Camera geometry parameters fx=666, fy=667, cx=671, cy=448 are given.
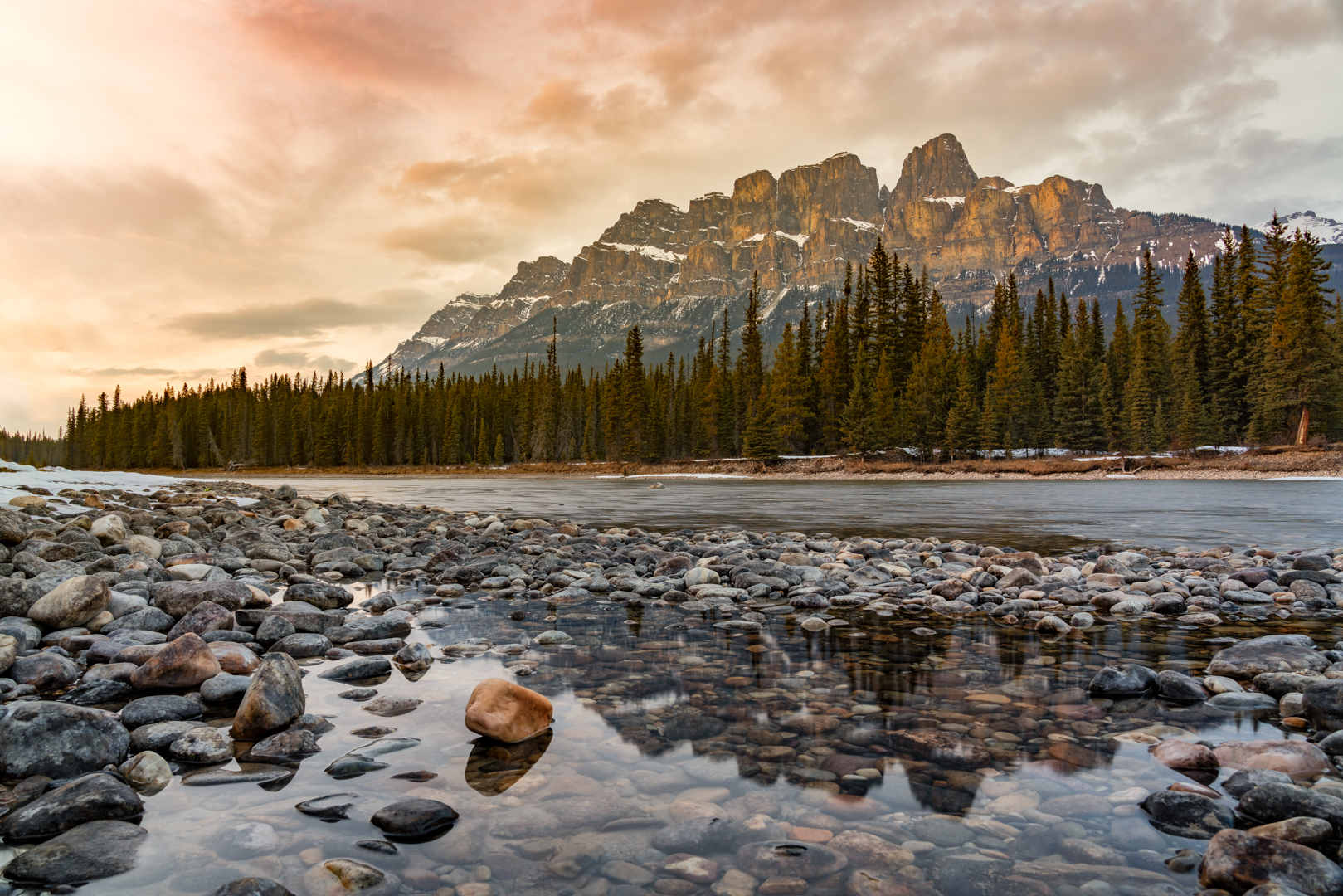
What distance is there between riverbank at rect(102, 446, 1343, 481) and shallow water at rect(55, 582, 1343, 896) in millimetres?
46981

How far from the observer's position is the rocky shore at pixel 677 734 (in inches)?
97.1

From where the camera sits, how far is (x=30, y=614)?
17.7 ft

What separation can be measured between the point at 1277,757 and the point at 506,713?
3.89 metres

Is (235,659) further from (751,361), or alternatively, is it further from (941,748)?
(751,361)

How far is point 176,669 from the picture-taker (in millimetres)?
4418

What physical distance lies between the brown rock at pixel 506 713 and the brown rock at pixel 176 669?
2039mm

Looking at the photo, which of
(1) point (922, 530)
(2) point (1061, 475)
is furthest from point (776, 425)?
(1) point (922, 530)

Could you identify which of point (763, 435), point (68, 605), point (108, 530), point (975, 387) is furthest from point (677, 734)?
point (975, 387)

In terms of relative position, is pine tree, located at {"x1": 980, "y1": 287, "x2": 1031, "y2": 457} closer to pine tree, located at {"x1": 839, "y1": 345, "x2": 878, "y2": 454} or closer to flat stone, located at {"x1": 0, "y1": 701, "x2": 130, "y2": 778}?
pine tree, located at {"x1": 839, "y1": 345, "x2": 878, "y2": 454}

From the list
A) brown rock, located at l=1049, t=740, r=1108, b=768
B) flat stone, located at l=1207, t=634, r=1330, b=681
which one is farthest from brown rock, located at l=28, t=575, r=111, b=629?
flat stone, located at l=1207, t=634, r=1330, b=681

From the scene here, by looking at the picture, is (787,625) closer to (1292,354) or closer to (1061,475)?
(1061,475)

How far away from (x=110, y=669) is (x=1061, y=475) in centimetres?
5639

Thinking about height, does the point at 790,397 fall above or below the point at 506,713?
above

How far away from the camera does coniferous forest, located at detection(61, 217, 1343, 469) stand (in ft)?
174
